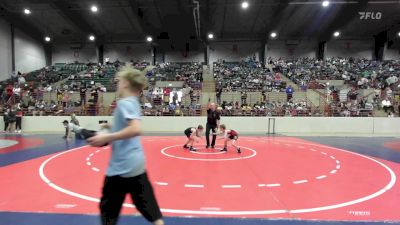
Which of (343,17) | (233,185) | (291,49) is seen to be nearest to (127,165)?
(233,185)

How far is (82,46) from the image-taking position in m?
39.9

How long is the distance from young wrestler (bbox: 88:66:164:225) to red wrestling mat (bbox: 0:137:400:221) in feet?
6.35

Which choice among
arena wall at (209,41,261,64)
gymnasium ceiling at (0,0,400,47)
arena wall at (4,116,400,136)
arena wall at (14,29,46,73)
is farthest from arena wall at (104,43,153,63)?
arena wall at (4,116,400,136)

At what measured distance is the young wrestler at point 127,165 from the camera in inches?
108

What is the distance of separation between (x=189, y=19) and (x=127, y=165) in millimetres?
30177

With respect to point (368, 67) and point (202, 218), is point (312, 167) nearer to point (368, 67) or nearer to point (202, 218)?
point (202, 218)

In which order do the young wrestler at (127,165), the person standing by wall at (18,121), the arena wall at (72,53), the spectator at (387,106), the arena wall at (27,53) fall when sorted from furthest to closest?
1. the arena wall at (72,53)
2. the arena wall at (27,53)
3. the spectator at (387,106)
4. the person standing by wall at (18,121)
5. the young wrestler at (127,165)

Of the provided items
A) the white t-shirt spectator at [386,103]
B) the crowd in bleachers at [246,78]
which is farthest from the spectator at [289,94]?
the white t-shirt spectator at [386,103]

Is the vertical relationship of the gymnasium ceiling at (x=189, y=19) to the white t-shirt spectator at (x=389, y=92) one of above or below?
above

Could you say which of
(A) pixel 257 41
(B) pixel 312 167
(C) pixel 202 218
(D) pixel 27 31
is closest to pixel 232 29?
(A) pixel 257 41

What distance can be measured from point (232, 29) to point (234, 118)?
1922cm

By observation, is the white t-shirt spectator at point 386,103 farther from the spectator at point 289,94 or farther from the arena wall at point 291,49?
the arena wall at point 291,49

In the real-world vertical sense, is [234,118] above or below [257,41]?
below

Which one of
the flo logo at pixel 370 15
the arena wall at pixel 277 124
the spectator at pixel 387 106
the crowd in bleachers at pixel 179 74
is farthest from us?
the flo logo at pixel 370 15
